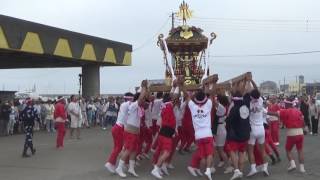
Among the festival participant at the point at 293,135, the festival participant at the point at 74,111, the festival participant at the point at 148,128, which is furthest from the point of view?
the festival participant at the point at 74,111

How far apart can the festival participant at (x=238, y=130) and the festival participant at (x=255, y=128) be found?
8.8 inches

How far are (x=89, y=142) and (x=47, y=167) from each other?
6869 mm

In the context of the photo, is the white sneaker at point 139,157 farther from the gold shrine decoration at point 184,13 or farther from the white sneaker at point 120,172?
the gold shrine decoration at point 184,13

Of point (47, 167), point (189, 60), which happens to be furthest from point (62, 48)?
point (47, 167)

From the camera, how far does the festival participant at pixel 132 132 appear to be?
11984mm

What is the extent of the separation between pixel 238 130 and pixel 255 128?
1.85 ft

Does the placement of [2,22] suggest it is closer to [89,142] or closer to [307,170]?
[89,142]

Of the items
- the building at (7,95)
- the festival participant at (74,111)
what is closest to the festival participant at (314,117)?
the festival participant at (74,111)

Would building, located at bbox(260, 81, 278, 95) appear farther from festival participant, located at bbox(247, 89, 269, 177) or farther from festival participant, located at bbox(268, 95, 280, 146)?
festival participant, located at bbox(247, 89, 269, 177)

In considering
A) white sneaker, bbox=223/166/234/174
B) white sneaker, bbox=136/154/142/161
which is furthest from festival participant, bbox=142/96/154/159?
white sneaker, bbox=223/166/234/174

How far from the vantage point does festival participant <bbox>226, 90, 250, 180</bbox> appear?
1154 cm

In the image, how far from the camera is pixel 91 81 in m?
35.3

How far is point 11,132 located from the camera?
86.2 ft

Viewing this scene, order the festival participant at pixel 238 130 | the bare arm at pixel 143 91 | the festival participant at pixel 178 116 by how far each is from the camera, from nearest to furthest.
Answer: the festival participant at pixel 238 130 < the bare arm at pixel 143 91 < the festival participant at pixel 178 116
